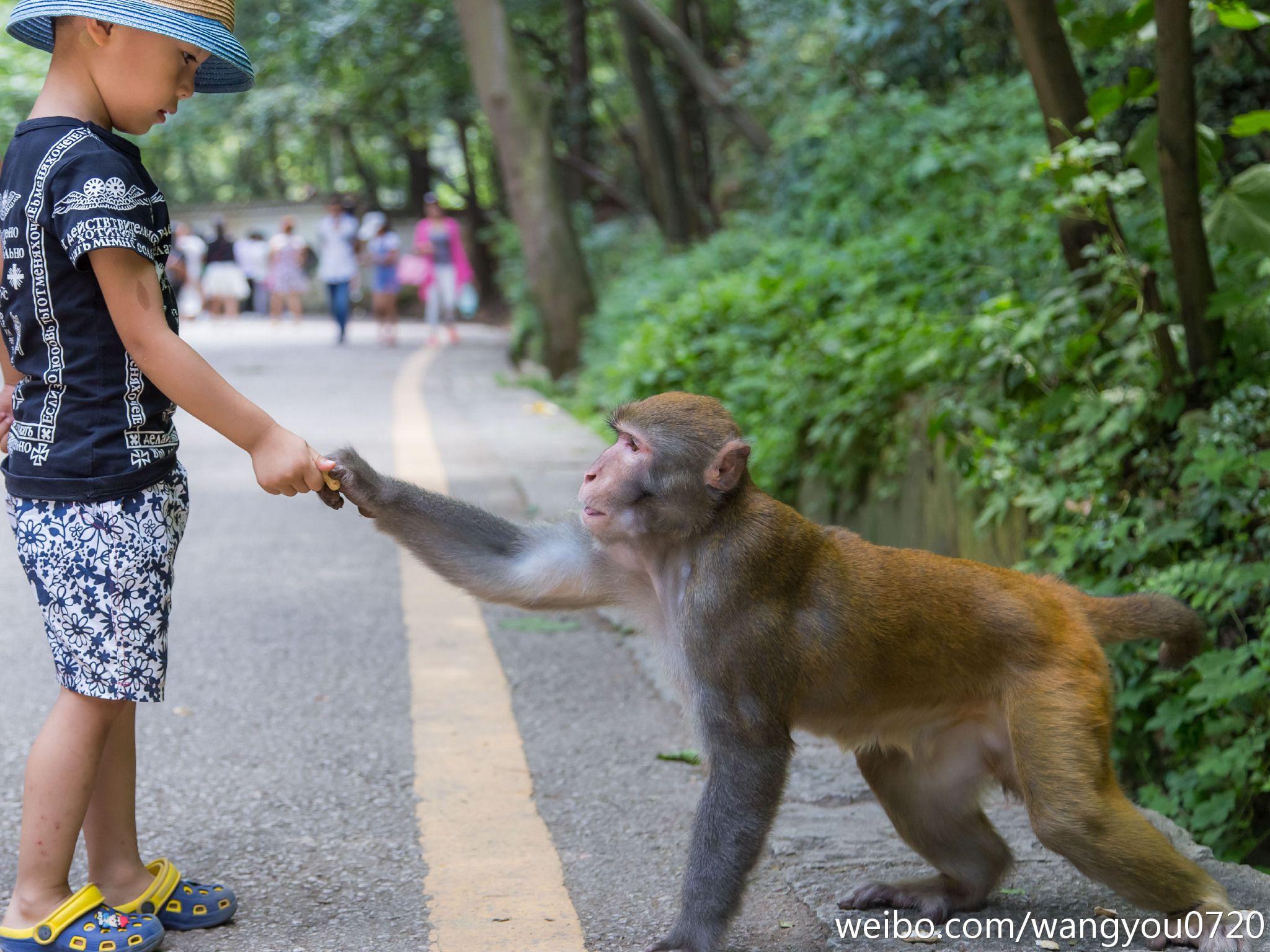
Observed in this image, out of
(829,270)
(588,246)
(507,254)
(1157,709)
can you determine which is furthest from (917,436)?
(507,254)

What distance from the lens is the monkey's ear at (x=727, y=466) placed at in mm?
2438

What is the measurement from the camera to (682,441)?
8.13ft

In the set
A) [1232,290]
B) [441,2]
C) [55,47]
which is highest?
[441,2]

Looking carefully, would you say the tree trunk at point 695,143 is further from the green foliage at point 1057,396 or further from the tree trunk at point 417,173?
the tree trunk at point 417,173

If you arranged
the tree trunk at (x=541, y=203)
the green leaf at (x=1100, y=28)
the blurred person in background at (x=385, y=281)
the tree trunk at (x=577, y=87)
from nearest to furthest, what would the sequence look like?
1. the green leaf at (x=1100, y=28)
2. the tree trunk at (x=541, y=203)
3. the tree trunk at (x=577, y=87)
4. the blurred person in background at (x=385, y=281)

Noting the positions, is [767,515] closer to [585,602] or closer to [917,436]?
[585,602]

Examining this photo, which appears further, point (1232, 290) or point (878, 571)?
point (1232, 290)

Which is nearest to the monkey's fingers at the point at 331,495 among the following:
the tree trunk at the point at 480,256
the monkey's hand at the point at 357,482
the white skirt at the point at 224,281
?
the monkey's hand at the point at 357,482

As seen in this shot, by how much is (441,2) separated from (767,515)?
59.6 feet

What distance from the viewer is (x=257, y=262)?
90.6ft

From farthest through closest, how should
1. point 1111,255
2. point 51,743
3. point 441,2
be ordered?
point 441,2 → point 1111,255 → point 51,743

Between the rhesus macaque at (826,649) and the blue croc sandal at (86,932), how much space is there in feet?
2.78

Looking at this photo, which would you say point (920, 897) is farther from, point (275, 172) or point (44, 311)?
point (275, 172)

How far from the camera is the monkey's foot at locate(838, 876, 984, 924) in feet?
8.85
